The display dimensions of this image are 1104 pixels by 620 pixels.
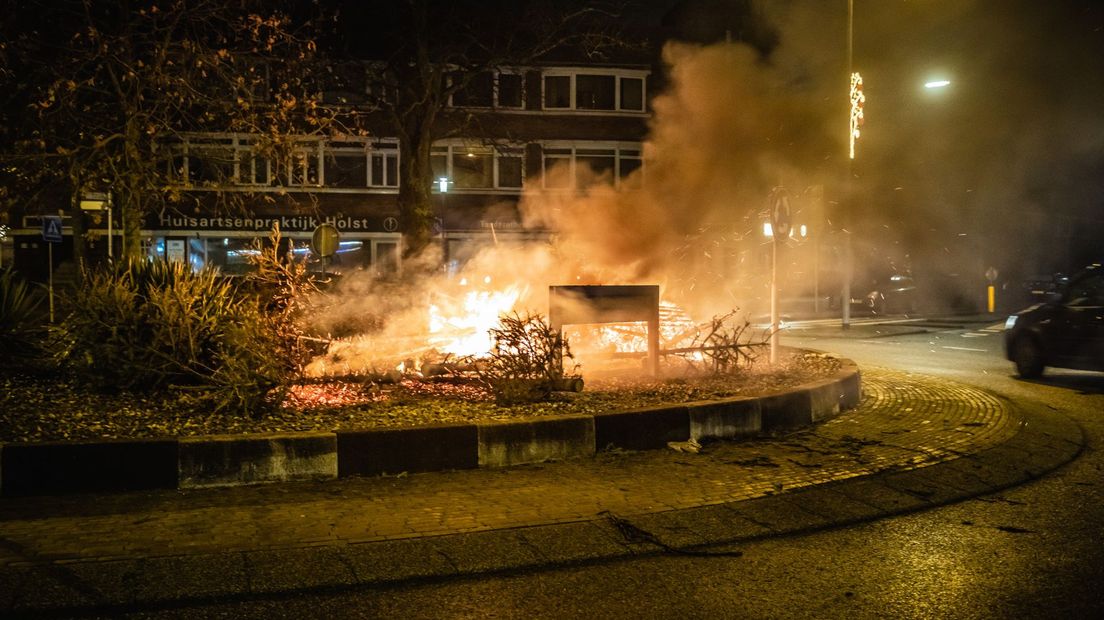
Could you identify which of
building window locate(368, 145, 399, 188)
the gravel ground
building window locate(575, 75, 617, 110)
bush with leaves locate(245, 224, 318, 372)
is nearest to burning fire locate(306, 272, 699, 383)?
the gravel ground

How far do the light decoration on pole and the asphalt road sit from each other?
45.0 ft

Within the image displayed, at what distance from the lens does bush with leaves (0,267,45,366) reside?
7938 mm

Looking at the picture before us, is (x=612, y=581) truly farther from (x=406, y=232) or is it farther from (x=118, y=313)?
(x=406, y=232)

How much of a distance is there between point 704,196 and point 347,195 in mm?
17652

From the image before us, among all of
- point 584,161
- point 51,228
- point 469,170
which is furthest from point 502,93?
point 51,228

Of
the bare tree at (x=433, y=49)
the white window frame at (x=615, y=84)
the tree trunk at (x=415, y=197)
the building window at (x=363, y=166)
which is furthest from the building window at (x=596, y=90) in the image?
the tree trunk at (x=415, y=197)

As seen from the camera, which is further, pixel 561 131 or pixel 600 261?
pixel 561 131

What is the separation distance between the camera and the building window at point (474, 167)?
28500 mm

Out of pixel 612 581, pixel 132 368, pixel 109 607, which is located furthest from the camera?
pixel 132 368

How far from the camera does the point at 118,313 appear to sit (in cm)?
705

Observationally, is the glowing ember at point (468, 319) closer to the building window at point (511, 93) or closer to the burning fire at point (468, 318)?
the burning fire at point (468, 318)

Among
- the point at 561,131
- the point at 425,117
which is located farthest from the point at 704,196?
the point at 561,131

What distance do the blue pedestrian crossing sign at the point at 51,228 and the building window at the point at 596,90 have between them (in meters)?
16.1

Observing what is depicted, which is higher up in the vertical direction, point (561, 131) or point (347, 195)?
point (561, 131)
